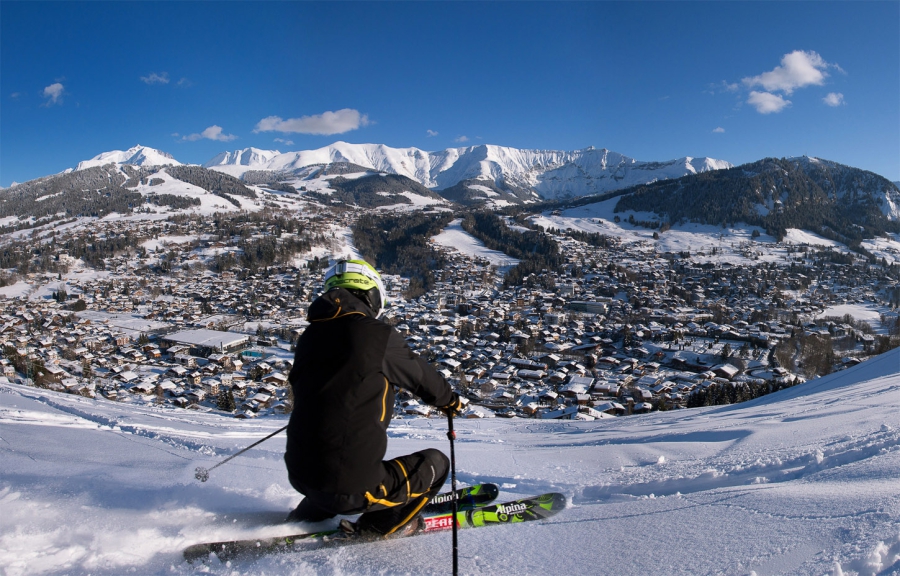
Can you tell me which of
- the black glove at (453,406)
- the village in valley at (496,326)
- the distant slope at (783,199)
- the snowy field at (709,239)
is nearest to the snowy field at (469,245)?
the village in valley at (496,326)

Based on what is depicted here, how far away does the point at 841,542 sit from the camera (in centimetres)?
146

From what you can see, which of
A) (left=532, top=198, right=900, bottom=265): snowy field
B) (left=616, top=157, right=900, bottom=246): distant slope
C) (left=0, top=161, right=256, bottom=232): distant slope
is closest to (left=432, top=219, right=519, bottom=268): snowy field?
(left=532, top=198, right=900, bottom=265): snowy field

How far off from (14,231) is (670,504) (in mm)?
119169

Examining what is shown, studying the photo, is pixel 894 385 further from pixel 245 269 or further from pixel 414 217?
pixel 414 217

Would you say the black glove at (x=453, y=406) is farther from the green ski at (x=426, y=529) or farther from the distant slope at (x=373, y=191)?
the distant slope at (x=373, y=191)

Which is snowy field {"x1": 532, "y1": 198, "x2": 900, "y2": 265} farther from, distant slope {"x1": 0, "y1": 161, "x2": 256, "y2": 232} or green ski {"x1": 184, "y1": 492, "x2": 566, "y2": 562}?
distant slope {"x1": 0, "y1": 161, "x2": 256, "y2": 232}

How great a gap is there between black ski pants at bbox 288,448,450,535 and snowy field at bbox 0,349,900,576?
0.10 metres

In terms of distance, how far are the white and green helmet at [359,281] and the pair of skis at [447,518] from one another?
38.5 inches

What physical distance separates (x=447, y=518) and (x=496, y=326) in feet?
108

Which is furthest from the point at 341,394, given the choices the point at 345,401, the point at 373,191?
the point at 373,191

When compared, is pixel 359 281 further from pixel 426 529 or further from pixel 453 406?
pixel 426 529

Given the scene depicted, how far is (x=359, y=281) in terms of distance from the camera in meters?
1.92

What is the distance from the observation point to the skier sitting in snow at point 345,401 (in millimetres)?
1588

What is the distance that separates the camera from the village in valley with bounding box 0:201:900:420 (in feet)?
62.1
